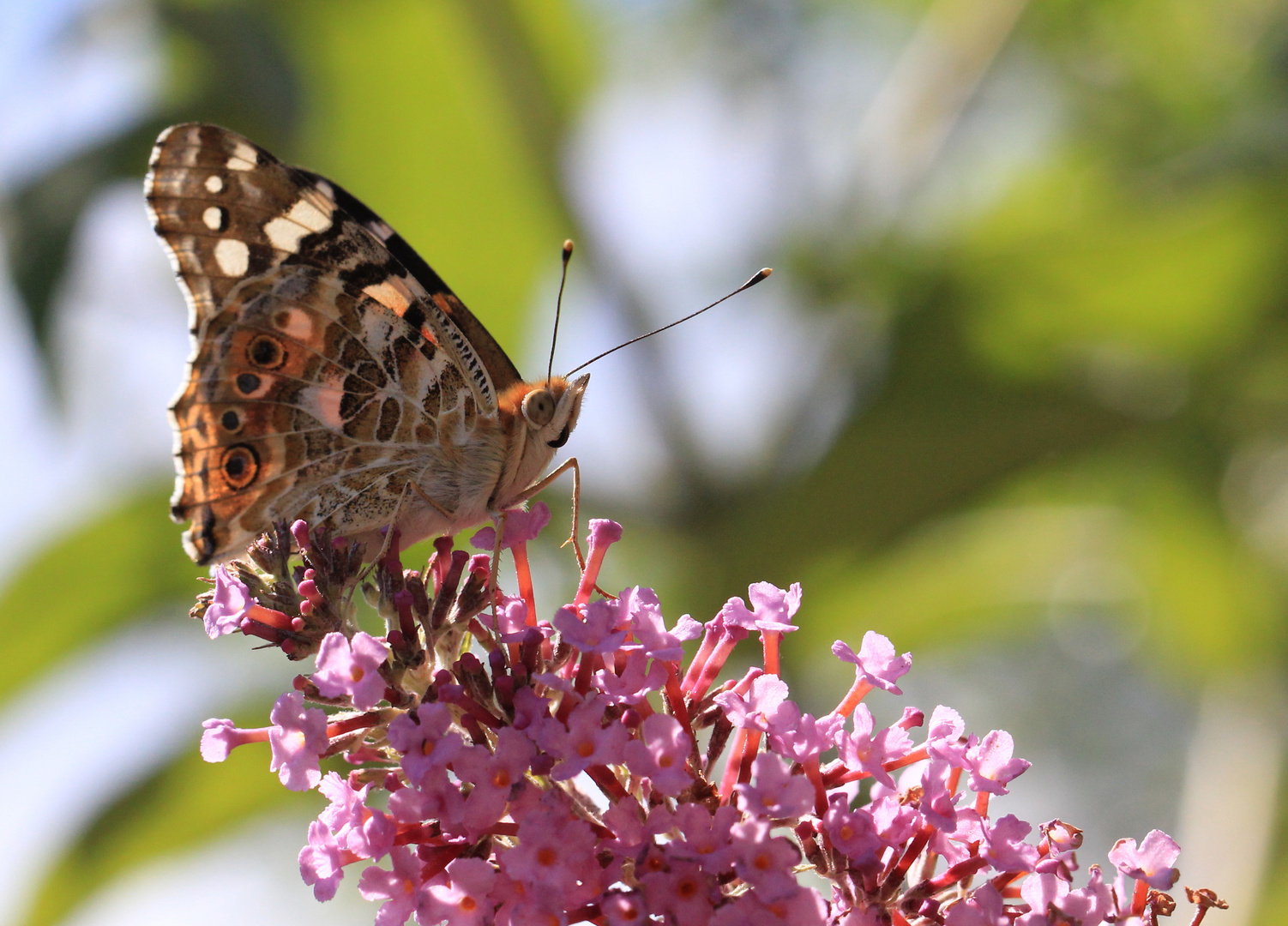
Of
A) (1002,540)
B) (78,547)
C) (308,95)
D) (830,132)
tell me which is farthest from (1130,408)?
(78,547)

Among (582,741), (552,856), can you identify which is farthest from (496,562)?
(552,856)

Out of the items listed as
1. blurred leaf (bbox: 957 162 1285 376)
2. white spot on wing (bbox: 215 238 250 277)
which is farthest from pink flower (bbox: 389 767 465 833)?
blurred leaf (bbox: 957 162 1285 376)

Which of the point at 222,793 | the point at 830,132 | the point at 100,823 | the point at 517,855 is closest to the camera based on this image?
the point at 517,855

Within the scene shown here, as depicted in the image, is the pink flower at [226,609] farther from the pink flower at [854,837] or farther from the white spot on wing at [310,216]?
the pink flower at [854,837]

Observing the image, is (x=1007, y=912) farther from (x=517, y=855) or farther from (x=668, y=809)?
(x=517, y=855)

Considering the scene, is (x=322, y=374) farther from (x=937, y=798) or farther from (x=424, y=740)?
(x=937, y=798)

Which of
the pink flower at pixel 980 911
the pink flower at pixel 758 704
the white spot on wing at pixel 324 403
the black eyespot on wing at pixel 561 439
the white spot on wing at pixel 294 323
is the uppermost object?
the white spot on wing at pixel 294 323

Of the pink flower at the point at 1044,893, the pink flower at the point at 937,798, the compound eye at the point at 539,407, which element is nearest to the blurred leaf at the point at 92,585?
the compound eye at the point at 539,407
